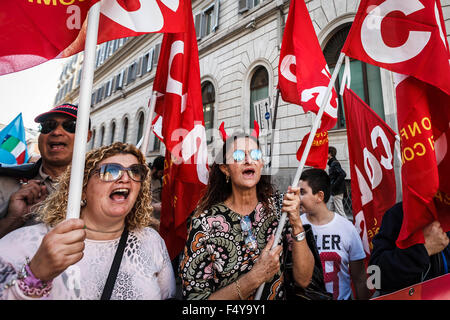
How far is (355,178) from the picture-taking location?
8.61 ft

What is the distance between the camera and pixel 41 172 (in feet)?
6.52

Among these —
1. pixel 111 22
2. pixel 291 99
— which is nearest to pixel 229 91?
pixel 291 99

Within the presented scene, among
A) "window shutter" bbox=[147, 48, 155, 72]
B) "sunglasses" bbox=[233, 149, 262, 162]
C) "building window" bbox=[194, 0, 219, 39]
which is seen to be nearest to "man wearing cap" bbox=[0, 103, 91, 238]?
"sunglasses" bbox=[233, 149, 262, 162]

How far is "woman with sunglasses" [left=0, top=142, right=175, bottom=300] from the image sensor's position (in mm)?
1164

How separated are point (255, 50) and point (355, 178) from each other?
789cm

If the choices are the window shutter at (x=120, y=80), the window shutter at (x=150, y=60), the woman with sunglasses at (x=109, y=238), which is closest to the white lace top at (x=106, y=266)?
the woman with sunglasses at (x=109, y=238)

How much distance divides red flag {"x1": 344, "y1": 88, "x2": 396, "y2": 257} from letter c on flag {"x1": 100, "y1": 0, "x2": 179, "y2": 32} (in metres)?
2.14

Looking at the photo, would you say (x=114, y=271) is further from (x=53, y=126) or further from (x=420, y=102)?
(x=420, y=102)

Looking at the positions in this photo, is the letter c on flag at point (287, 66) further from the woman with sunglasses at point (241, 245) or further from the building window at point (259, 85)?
the building window at point (259, 85)

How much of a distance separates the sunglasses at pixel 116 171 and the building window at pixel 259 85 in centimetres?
776

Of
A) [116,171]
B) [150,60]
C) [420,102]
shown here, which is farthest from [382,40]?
[150,60]

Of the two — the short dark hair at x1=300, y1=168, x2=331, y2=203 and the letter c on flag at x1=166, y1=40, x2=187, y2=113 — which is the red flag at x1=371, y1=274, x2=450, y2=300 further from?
the letter c on flag at x1=166, y1=40, x2=187, y2=113

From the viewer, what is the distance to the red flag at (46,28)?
1.21 m
